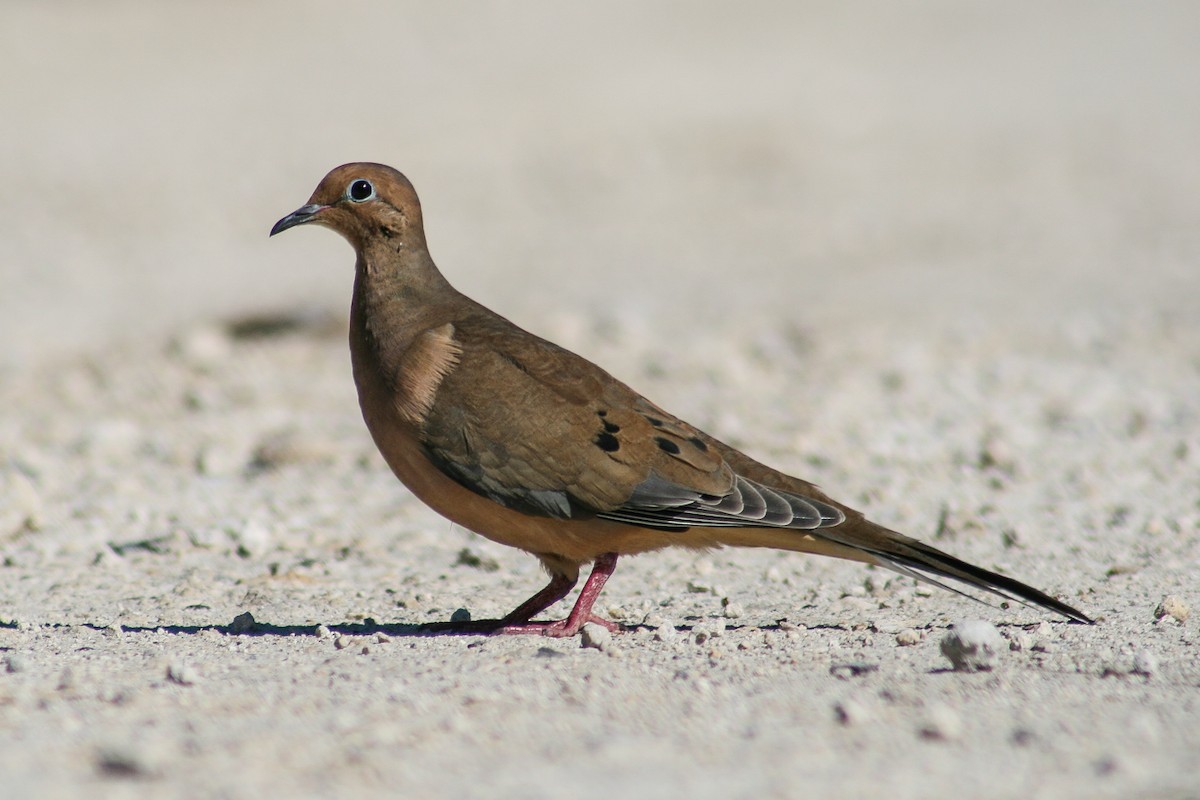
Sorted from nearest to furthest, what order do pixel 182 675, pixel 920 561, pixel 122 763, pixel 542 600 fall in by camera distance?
pixel 122 763 → pixel 182 675 → pixel 920 561 → pixel 542 600

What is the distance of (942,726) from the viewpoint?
373cm

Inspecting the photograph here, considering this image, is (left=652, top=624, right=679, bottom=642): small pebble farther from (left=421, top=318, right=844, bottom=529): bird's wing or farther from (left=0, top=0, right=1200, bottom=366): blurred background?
(left=0, top=0, right=1200, bottom=366): blurred background

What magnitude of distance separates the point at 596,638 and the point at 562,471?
0.62m

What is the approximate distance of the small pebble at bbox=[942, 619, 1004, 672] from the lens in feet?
14.0

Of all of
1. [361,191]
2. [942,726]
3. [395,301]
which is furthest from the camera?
[361,191]

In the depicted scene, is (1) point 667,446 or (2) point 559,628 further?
(1) point 667,446

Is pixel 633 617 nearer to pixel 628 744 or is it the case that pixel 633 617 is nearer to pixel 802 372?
pixel 628 744

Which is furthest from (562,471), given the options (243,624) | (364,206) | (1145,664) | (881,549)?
(1145,664)

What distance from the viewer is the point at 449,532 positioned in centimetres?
698

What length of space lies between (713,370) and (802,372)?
0.52m

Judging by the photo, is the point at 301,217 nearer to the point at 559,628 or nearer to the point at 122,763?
the point at 559,628

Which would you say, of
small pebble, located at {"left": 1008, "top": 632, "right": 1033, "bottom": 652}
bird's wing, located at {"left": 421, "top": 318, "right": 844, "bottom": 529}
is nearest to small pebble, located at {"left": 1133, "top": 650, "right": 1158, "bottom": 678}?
small pebble, located at {"left": 1008, "top": 632, "right": 1033, "bottom": 652}

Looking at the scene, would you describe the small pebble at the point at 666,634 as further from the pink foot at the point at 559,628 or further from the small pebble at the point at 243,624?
the small pebble at the point at 243,624

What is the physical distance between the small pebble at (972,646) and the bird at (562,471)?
58cm
